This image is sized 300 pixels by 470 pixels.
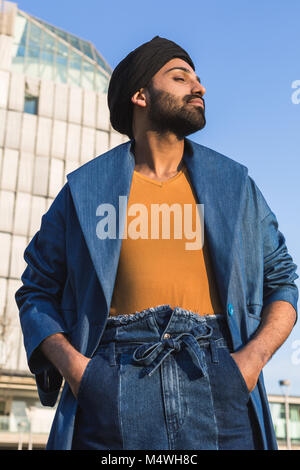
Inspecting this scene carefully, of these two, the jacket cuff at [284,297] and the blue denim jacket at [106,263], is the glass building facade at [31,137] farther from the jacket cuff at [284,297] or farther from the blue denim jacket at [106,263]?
the jacket cuff at [284,297]

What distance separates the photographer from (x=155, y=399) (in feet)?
7.22

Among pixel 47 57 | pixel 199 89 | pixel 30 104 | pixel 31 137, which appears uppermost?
pixel 47 57

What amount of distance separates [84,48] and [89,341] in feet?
178

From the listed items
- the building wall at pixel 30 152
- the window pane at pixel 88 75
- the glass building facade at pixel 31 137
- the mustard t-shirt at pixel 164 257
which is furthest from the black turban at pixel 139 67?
the window pane at pixel 88 75

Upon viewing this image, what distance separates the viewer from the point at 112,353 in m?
2.31

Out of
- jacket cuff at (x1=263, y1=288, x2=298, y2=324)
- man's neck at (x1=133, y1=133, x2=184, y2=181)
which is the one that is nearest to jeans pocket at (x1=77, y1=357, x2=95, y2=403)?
jacket cuff at (x1=263, y1=288, x2=298, y2=324)

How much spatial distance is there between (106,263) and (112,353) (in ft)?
1.19

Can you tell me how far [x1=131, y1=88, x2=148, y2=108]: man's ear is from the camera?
9.88 ft

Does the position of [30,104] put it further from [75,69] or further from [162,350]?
[162,350]

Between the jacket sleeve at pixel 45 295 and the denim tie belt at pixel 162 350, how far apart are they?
1.22ft

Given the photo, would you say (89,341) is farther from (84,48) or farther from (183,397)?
(84,48)

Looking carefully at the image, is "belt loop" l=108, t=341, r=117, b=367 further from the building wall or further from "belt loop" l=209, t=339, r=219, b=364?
the building wall

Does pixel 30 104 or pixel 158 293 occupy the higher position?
pixel 30 104

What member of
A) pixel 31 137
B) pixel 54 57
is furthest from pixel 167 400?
pixel 54 57
